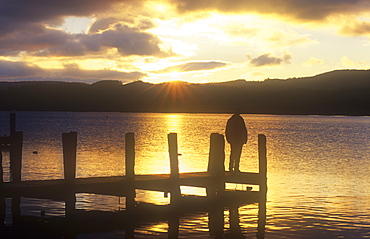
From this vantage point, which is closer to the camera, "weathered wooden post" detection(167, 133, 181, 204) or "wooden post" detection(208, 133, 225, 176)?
"weathered wooden post" detection(167, 133, 181, 204)

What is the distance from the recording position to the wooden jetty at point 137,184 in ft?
55.9

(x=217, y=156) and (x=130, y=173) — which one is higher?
(x=217, y=156)

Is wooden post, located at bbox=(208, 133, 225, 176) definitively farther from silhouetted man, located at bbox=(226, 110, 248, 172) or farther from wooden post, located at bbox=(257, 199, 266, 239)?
wooden post, located at bbox=(257, 199, 266, 239)

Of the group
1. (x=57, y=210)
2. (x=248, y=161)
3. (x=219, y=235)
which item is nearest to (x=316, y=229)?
(x=219, y=235)

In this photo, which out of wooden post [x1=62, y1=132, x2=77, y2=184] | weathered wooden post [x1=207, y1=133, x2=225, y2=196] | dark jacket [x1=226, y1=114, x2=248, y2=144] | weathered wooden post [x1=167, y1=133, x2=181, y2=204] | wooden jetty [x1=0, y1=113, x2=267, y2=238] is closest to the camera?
wooden jetty [x1=0, y1=113, x2=267, y2=238]

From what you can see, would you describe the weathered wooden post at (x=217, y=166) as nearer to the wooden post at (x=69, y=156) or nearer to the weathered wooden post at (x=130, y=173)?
the weathered wooden post at (x=130, y=173)

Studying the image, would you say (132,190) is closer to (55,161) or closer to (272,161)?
(55,161)

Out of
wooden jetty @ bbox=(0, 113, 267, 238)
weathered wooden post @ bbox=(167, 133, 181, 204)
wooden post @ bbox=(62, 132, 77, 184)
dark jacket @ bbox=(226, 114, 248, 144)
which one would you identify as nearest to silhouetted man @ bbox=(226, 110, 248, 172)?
dark jacket @ bbox=(226, 114, 248, 144)

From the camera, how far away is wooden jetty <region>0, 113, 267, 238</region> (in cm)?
1703

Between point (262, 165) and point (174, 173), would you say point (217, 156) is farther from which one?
point (262, 165)

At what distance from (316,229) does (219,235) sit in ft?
11.0

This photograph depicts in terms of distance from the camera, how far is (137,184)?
18375mm

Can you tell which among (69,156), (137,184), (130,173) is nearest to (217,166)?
(137,184)

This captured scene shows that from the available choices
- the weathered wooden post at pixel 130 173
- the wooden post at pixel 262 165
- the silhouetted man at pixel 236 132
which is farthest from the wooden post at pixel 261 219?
the weathered wooden post at pixel 130 173
